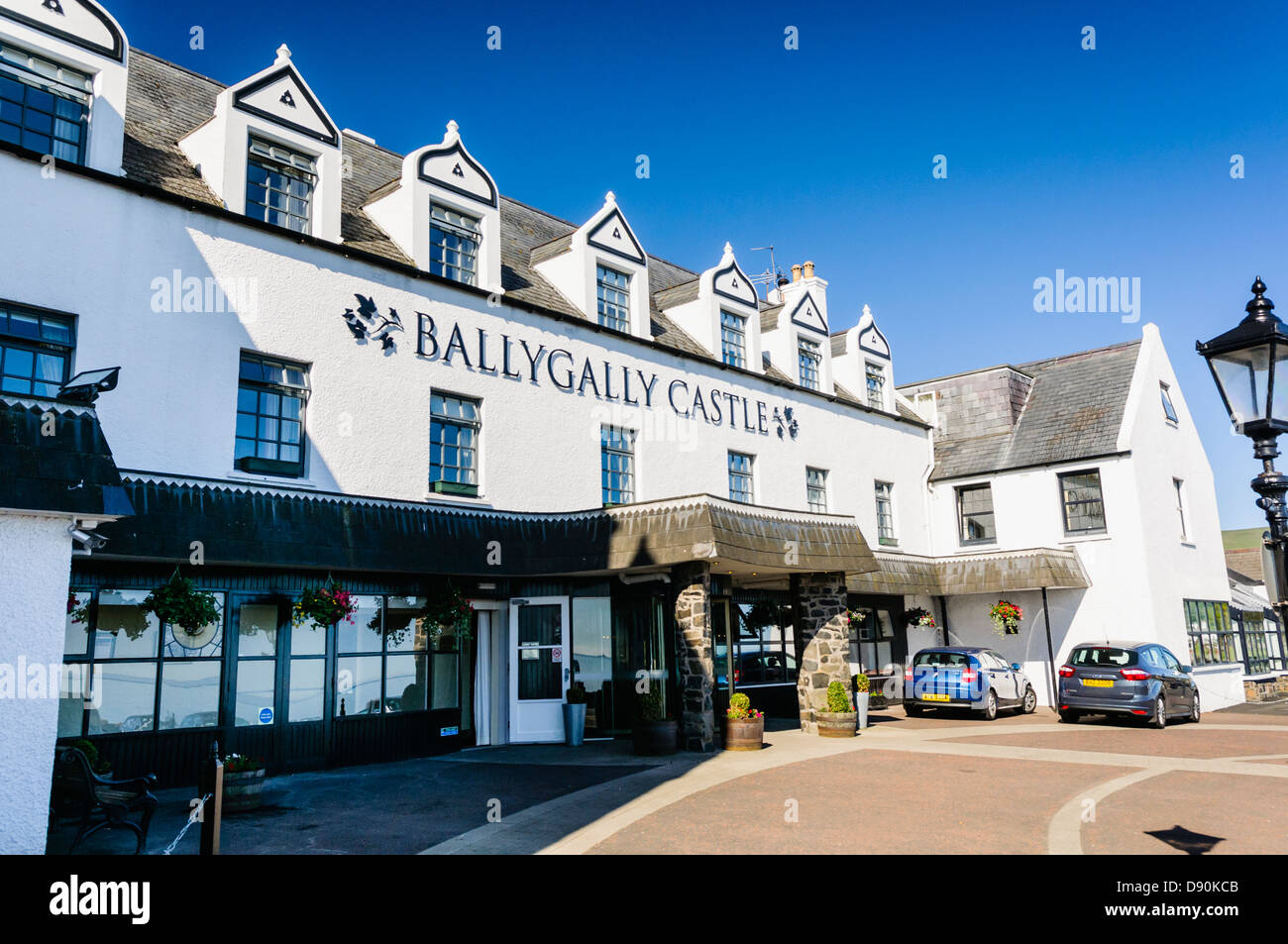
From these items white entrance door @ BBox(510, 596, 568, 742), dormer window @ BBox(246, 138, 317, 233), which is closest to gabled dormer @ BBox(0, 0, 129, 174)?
dormer window @ BBox(246, 138, 317, 233)

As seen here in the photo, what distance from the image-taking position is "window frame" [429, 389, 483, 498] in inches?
612

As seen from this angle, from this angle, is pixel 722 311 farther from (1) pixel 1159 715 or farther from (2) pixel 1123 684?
(1) pixel 1159 715

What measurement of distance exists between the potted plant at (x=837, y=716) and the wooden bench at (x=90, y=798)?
12025 mm

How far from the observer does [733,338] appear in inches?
875

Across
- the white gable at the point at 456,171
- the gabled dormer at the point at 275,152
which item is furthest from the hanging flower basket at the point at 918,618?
the gabled dormer at the point at 275,152

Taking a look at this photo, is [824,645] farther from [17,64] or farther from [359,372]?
[17,64]

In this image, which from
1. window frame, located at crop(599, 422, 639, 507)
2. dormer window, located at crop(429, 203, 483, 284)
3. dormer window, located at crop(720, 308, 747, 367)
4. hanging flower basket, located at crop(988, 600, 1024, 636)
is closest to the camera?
dormer window, located at crop(429, 203, 483, 284)

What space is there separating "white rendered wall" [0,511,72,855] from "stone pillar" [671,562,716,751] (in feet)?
32.3

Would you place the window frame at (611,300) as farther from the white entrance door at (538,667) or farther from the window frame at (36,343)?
the window frame at (36,343)

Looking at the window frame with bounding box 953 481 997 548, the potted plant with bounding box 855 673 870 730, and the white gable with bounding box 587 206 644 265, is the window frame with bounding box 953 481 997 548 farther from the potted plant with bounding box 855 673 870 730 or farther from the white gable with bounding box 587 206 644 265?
the white gable with bounding box 587 206 644 265

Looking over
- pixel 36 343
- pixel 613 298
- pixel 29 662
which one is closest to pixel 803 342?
pixel 613 298

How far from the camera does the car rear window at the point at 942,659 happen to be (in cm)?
2062

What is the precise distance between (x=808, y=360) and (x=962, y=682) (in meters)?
9.23

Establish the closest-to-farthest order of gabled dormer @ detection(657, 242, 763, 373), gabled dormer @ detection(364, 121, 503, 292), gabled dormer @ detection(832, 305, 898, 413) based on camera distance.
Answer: gabled dormer @ detection(364, 121, 503, 292) < gabled dormer @ detection(657, 242, 763, 373) < gabled dormer @ detection(832, 305, 898, 413)
